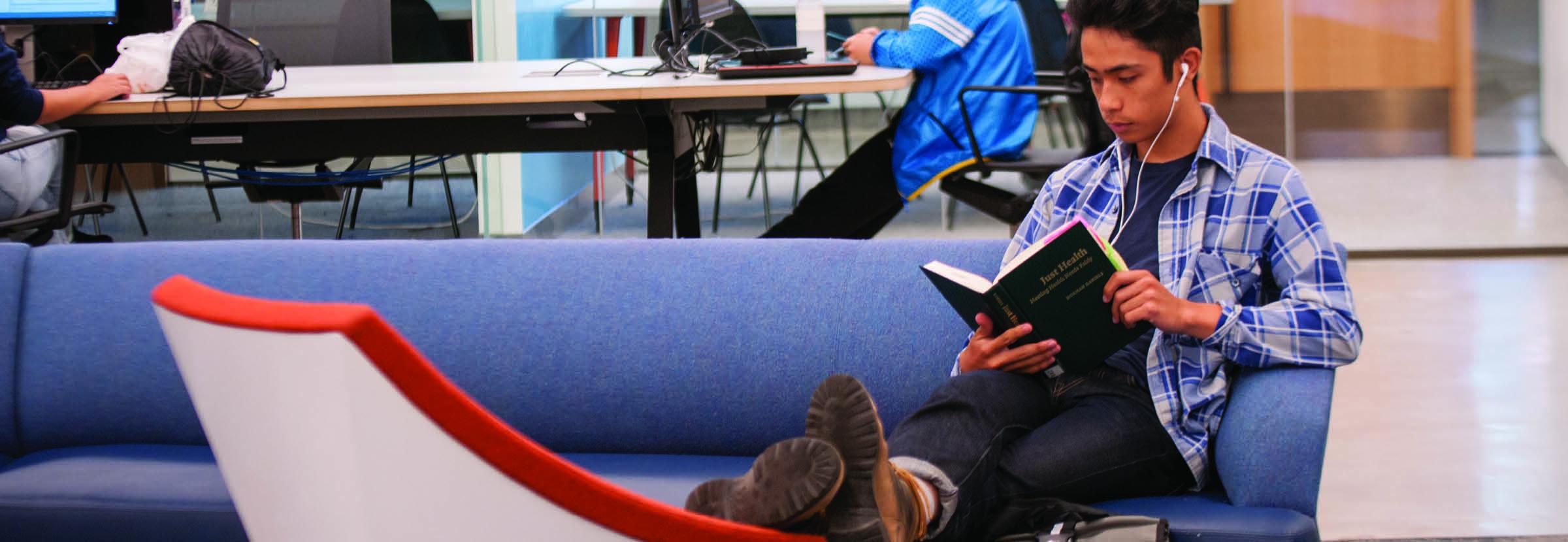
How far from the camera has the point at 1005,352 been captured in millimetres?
1781

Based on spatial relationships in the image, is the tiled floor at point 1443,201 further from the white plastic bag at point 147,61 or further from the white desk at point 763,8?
the white plastic bag at point 147,61

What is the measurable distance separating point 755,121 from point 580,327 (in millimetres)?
3133

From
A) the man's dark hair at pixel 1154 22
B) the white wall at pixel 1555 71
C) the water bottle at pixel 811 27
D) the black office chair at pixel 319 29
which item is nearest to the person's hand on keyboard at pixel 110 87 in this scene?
the black office chair at pixel 319 29

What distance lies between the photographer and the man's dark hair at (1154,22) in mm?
1782

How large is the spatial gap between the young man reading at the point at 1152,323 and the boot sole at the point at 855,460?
0.18 meters

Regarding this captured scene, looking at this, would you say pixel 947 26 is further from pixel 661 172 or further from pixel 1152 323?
pixel 1152 323

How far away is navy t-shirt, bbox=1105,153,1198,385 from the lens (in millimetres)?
1840

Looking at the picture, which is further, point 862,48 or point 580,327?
point 862,48

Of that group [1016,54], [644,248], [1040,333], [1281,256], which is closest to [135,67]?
[644,248]

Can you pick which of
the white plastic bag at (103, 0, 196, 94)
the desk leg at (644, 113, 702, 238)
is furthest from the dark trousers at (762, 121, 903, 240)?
the white plastic bag at (103, 0, 196, 94)

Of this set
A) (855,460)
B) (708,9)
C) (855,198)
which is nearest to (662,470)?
(855,460)

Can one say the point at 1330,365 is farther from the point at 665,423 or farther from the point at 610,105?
the point at 610,105

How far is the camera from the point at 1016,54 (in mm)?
3600

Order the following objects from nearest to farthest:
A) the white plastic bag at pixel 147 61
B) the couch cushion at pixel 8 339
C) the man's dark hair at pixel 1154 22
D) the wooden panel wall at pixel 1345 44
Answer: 1. the man's dark hair at pixel 1154 22
2. the couch cushion at pixel 8 339
3. the white plastic bag at pixel 147 61
4. the wooden panel wall at pixel 1345 44
